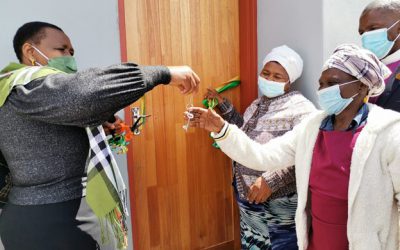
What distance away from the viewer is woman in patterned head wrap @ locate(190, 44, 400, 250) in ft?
3.62

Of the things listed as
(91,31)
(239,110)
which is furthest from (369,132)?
(91,31)

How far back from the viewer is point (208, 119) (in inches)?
58.2

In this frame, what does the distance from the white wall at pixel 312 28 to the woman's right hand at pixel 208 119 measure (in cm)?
73

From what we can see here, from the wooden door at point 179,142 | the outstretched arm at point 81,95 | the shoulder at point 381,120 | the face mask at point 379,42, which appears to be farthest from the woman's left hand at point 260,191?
the outstretched arm at point 81,95

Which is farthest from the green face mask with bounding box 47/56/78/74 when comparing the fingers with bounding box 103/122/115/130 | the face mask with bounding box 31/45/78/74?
the fingers with bounding box 103/122/115/130

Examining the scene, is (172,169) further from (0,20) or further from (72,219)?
(0,20)

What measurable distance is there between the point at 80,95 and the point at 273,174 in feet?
3.65

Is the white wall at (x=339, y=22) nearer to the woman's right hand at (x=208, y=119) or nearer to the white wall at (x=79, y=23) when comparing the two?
the woman's right hand at (x=208, y=119)

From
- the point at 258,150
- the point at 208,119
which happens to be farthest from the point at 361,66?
the point at 208,119

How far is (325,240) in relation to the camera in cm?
125

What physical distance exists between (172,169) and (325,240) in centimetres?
108

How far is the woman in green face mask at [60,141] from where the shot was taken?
0.92m

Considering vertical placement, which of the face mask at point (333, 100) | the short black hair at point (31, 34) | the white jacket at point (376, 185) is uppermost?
the short black hair at point (31, 34)

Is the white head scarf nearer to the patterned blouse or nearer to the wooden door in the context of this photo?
the patterned blouse
